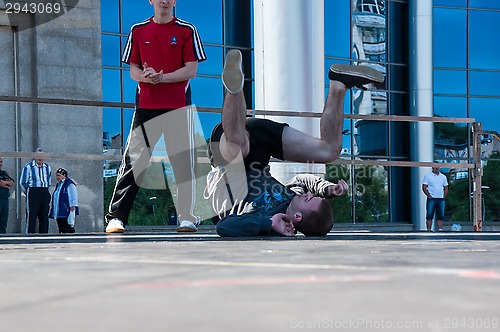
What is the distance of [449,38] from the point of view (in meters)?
21.3

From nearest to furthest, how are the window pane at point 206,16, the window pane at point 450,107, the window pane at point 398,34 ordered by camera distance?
the window pane at point 206,16 → the window pane at point 398,34 → the window pane at point 450,107

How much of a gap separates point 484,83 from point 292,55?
1443cm

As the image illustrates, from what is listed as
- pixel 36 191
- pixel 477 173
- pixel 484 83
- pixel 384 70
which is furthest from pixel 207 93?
pixel 477 173

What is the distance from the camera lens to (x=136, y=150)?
534 cm

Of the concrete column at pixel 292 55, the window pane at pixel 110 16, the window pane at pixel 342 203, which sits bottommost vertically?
the window pane at pixel 342 203

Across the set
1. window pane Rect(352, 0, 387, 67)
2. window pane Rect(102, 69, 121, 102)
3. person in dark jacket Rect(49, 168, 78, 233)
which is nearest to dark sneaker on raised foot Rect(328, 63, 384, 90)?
person in dark jacket Rect(49, 168, 78, 233)

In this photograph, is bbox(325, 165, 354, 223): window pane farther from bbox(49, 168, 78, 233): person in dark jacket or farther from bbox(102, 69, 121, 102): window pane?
bbox(49, 168, 78, 233): person in dark jacket

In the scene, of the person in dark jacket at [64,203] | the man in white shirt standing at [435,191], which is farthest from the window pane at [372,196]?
the person in dark jacket at [64,203]

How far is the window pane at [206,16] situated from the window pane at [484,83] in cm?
668

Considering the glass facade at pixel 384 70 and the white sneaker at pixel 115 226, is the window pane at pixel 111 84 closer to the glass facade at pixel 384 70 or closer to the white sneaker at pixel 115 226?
the glass facade at pixel 384 70

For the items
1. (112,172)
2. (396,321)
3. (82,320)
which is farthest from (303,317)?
(112,172)

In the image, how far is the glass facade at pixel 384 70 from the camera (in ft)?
60.2

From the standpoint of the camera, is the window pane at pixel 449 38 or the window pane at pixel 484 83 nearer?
the window pane at pixel 449 38

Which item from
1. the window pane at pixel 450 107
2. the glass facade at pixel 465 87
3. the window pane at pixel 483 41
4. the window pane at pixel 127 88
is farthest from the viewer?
the window pane at pixel 483 41
